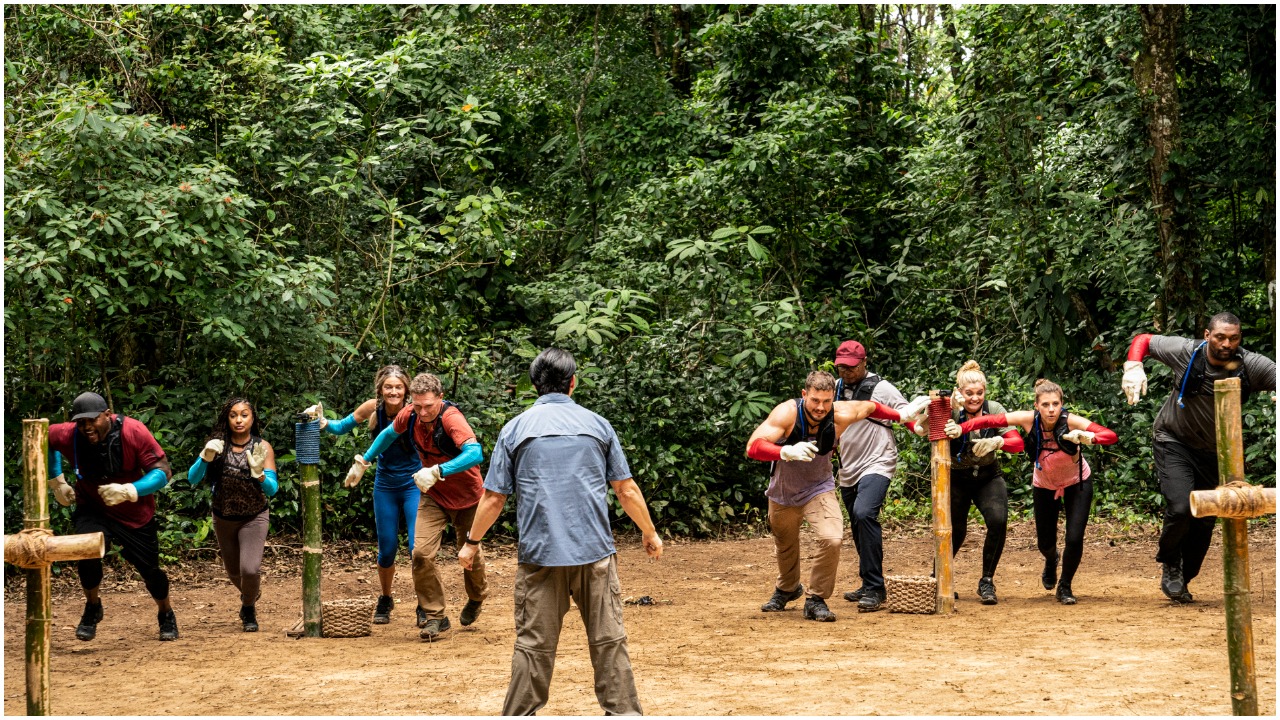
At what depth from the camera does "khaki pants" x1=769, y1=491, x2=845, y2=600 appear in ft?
26.8

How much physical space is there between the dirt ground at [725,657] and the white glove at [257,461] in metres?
1.16

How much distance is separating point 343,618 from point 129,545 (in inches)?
59.8

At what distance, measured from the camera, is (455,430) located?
24.8ft

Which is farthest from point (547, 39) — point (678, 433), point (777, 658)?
point (777, 658)

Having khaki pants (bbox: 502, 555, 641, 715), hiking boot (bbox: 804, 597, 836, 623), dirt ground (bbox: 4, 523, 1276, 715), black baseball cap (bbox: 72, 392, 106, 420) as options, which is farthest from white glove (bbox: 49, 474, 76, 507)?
hiking boot (bbox: 804, 597, 836, 623)

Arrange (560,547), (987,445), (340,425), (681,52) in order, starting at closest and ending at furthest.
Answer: (560,547) → (987,445) → (340,425) → (681,52)

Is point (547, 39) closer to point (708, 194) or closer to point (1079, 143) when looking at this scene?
point (708, 194)

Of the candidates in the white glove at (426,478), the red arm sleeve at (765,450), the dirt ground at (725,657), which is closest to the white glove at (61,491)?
the dirt ground at (725,657)

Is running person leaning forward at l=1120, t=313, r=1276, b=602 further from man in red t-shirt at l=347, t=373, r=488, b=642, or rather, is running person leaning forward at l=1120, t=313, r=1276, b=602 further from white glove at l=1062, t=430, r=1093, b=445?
man in red t-shirt at l=347, t=373, r=488, b=642

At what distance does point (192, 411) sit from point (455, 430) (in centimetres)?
533

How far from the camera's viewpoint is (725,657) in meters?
7.14

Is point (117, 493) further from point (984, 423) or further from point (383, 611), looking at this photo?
point (984, 423)

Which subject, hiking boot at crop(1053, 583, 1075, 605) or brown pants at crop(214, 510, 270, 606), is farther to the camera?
hiking boot at crop(1053, 583, 1075, 605)

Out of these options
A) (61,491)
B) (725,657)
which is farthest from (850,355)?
(61,491)
